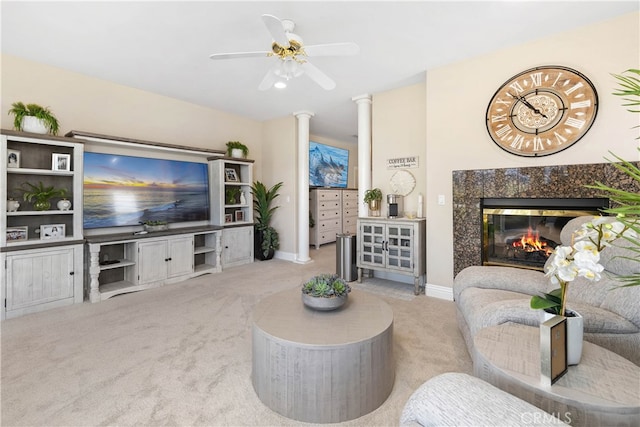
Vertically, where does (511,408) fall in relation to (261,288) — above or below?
above

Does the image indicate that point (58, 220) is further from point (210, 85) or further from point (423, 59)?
point (423, 59)

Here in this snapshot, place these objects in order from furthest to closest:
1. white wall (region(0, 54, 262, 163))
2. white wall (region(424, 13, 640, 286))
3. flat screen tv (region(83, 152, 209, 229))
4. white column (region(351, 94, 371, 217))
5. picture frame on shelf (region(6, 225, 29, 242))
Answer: white column (region(351, 94, 371, 217)) → flat screen tv (region(83, 152, 209, 229)) → white wall (region(0, 54, 262, 163)) → picture frame on shelf (region(6, 225, 29, 242)) → white wall (region(424, 13, 640, 286))

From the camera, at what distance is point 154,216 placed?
13.8ft

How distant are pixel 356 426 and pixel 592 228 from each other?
54.2 inches

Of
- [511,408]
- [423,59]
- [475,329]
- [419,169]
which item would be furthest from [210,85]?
[511,408]

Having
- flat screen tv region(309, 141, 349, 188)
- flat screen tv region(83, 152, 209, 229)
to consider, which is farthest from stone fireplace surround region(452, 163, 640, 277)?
flat screen tv region(309, 141, 349, 188)

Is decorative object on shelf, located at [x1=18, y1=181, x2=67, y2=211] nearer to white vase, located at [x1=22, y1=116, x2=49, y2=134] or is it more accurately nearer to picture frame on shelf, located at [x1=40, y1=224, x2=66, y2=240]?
picture frame on shelf, located at [x1=40, y1=224, x2=66, y2=240]

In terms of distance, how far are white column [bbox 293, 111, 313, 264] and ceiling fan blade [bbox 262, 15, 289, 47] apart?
291cm

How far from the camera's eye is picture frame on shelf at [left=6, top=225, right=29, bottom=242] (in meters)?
2.99

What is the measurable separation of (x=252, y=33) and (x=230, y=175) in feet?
8.87

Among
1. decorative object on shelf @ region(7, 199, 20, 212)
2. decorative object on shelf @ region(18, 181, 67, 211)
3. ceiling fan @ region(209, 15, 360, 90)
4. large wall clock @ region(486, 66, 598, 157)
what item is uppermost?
ceiling fan @ region(209, 15, 360, 90)

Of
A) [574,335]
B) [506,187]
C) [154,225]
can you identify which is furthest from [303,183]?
[574,335]

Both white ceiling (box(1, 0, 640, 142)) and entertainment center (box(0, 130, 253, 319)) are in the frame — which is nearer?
white ceiling (box(1, 0, 640, 142))

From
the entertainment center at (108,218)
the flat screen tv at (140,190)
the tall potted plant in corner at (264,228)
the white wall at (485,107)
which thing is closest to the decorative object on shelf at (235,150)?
the entertainment center at (108,218)
